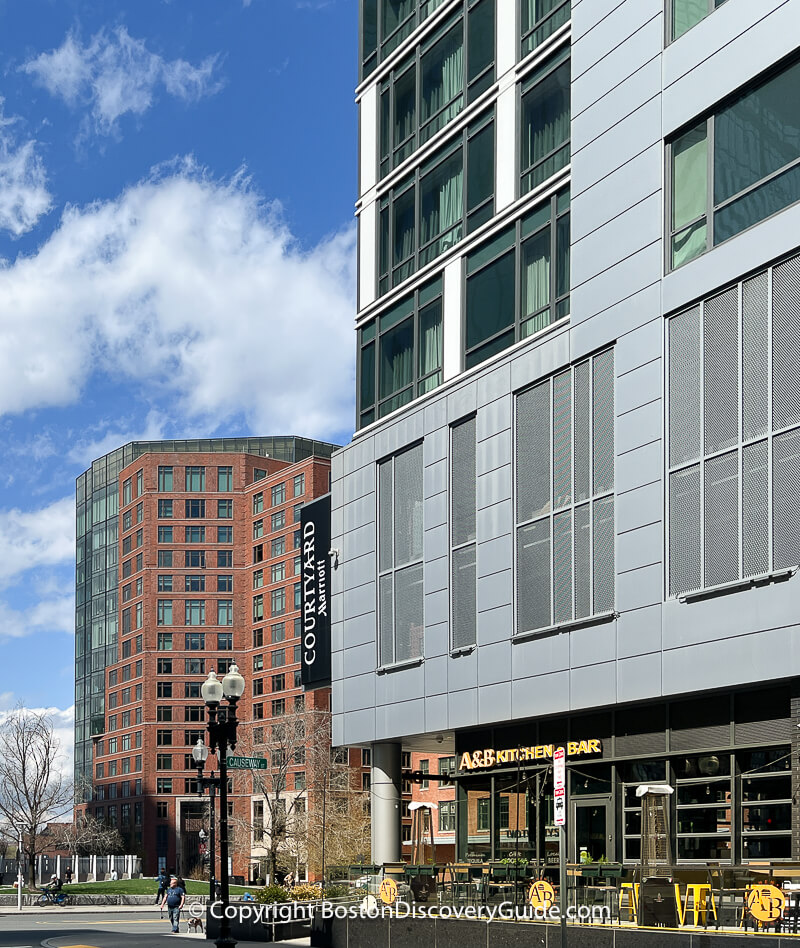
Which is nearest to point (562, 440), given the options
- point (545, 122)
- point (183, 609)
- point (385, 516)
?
point (545, 122)

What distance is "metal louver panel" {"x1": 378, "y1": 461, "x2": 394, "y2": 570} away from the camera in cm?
4231

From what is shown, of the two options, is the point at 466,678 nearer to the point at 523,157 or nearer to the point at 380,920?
the point at 380,920

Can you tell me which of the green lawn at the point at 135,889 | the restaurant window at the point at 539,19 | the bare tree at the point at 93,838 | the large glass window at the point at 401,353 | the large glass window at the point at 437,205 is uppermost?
the restaurant window at the point at 539,19

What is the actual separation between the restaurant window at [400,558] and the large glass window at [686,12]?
14.5 metres

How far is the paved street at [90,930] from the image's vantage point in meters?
40.8

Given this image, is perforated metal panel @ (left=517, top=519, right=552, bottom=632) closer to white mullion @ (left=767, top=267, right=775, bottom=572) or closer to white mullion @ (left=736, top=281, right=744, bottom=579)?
white mullion @ (left=736, top=281, right=744, bottom=579)

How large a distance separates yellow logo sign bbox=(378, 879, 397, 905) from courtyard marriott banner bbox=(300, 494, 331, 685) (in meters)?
12.8

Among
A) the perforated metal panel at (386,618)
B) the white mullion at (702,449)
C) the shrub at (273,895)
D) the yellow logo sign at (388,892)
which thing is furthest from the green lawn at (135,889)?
the white mullion at (702,449)

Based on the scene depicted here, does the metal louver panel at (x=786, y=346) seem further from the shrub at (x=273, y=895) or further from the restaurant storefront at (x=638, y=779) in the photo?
the shrub at (x=273, y=895)

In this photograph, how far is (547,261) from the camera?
36.3 metres

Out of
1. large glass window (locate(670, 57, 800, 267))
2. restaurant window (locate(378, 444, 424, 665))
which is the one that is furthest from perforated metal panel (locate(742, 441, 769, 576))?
restaurant window (locate(378, 444, 424, 665))

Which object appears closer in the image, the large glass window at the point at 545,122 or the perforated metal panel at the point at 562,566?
the perforated metal panel at the point at 562,566

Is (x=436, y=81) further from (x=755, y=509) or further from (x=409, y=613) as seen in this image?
(x=755, y=509)

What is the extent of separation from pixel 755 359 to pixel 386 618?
17.6 m
